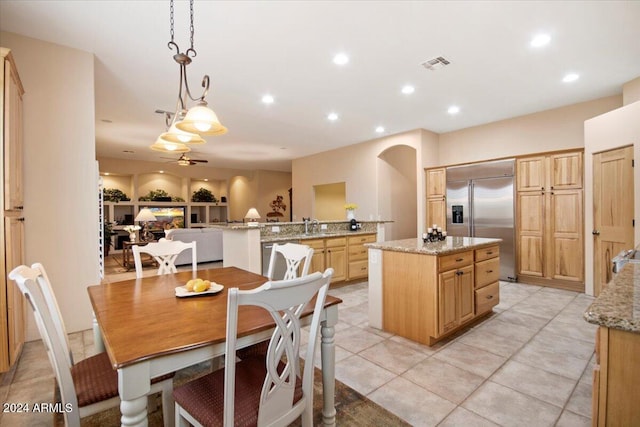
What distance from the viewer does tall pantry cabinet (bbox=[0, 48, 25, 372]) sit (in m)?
2.17

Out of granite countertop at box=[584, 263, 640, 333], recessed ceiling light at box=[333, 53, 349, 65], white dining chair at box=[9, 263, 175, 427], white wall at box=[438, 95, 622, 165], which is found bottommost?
white dining chair at box=[9, 263, 175, 427]

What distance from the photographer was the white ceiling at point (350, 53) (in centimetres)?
255

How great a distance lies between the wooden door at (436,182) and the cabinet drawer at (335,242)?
2287 millimetres

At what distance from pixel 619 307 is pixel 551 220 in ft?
15.2

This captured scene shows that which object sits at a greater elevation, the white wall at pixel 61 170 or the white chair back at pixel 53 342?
the white wall at pixel 61 170

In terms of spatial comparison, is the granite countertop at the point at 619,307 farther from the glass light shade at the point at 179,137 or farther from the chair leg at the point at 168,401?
the glass light shade at the point at 179,137

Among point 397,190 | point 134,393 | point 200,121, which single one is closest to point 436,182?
point 397,190

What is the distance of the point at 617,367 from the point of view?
0.88 meters

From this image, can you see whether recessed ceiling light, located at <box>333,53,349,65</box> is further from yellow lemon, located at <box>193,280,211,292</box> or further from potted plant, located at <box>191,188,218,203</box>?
potted plant, located at <box>191,188,218,203</box>

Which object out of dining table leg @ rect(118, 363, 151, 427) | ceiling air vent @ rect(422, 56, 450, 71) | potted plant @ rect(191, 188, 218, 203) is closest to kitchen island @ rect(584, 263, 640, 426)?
dining table leg @ rect(118, 363, 151, 427)

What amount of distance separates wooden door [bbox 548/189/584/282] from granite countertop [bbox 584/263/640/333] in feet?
13.1

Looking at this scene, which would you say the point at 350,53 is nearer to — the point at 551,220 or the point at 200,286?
the point at 200,286

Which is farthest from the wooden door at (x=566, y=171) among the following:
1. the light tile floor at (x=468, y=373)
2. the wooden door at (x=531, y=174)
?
the light tile floor at (x=468, y=373)

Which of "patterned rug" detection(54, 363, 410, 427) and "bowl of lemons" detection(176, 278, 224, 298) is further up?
"bowl of lemons" detection(176, 278, 224, 298)
